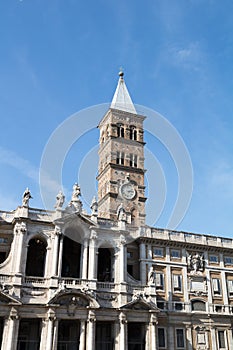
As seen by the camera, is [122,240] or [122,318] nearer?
[122,318]

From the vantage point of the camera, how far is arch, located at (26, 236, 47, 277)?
46531 mm

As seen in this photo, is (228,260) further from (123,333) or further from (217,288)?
(123,333)

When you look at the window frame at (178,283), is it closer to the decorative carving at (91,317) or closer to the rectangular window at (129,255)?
the rectangular window at (129,255)

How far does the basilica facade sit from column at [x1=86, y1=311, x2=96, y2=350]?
4.0 inches

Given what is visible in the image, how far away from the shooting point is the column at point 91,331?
40.6m

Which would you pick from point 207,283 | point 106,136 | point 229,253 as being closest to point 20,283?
point 207,283

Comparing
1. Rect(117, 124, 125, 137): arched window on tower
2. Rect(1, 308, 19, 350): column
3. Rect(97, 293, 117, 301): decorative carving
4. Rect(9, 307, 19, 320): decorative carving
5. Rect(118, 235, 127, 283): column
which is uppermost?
Rect(117, 124, 125, 137): arched window on tower

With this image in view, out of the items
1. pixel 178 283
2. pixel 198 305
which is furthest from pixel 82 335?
pixel 198 305

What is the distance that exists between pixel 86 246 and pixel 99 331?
1022 centimetres

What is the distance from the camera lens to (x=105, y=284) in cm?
4466

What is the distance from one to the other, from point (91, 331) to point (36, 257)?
38.2 ft

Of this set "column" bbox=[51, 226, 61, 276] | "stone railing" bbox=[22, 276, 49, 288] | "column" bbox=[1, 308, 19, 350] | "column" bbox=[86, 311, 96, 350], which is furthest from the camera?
"column" bbox=[51, 226, 61, 276]

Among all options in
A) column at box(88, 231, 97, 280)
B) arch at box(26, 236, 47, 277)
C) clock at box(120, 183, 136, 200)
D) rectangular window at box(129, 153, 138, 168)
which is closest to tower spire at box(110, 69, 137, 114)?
rectangular window at box(129, 153, 138, 168)

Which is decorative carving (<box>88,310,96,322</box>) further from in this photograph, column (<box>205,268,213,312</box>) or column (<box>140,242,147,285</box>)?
column (<box>205,268,213,312</box>)
